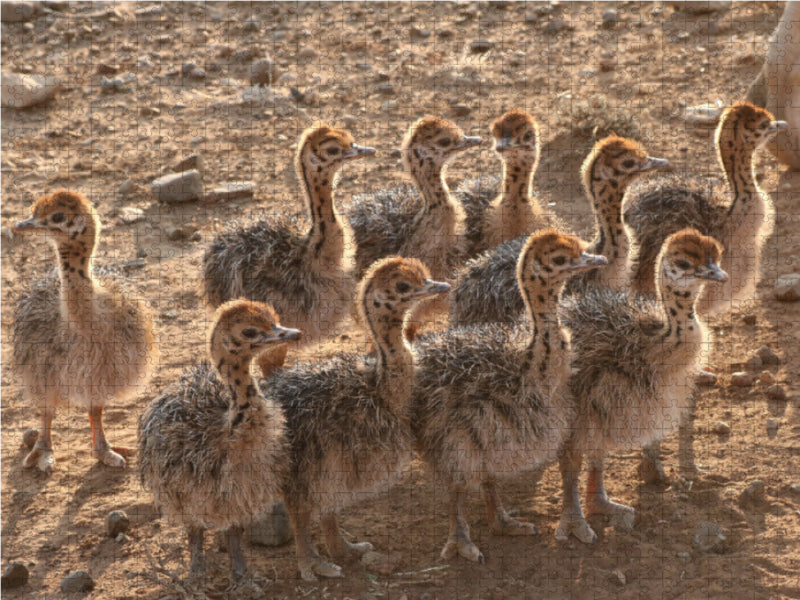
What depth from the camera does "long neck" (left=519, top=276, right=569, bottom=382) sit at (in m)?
5.84

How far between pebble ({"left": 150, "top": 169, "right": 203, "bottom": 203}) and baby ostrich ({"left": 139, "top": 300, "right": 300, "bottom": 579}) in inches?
184

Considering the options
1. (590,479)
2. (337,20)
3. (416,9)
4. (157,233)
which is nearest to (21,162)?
(157,233)

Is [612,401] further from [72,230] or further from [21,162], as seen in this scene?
[21,162]

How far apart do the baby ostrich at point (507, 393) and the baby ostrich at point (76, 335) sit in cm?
212

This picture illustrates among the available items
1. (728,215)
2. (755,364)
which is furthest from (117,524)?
(728,215)

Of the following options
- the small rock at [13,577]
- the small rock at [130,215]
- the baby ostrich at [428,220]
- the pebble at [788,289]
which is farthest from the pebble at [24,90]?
the pebble at [788,289]

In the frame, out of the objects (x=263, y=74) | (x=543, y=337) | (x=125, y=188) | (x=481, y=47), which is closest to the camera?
(x=543, y=337)

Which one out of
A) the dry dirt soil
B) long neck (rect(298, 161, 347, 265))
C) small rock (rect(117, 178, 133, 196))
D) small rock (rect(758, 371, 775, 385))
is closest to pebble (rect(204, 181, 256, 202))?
the dry dirt soil

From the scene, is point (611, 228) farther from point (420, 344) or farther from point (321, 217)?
point (321, 217)

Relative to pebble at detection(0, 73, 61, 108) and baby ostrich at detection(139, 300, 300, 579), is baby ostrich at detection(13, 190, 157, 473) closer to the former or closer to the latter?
baby ostrich at detection(139, 300, 300, 579)

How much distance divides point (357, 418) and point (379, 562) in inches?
34.2

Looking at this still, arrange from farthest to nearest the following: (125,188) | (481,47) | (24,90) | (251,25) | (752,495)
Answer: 1. (251,25)
2. (481,47)
3. (24,90)
4. (125,188)
5. (752,495)

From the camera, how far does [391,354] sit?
581cm

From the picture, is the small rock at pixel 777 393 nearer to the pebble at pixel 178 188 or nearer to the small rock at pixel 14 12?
the pebble at pixel 178 188
